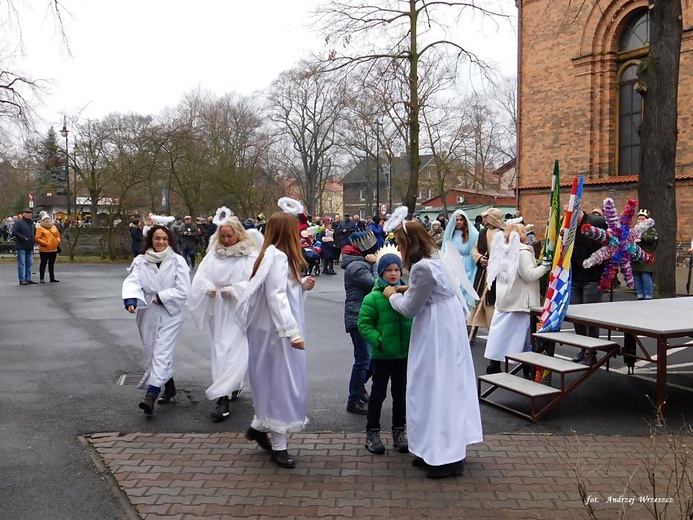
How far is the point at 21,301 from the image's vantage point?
1430 centimetres

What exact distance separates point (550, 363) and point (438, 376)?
204 cm

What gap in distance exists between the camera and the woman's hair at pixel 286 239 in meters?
5.11

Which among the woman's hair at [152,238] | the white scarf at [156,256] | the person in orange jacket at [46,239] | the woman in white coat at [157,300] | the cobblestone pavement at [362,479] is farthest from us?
the person in orange jacket at [46,239]

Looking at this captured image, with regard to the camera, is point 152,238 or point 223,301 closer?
point 223,301

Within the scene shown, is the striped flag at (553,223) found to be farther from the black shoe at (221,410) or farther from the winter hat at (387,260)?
the black shoe at (221,410)

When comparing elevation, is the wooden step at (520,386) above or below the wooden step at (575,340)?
below

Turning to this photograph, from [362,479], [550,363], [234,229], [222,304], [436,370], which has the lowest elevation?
[362,479]

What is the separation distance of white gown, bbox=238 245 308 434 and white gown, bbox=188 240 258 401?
3.35ft

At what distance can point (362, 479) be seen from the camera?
15.2 ft

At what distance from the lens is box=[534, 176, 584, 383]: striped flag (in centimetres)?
679

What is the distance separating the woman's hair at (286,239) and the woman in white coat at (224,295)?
45.7 inches

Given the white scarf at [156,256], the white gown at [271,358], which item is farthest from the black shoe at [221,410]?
the white scarf at [156,256]

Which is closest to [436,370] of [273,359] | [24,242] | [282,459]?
[273,359]

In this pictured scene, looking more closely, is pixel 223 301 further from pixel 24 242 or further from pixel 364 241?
pixel 24 242
